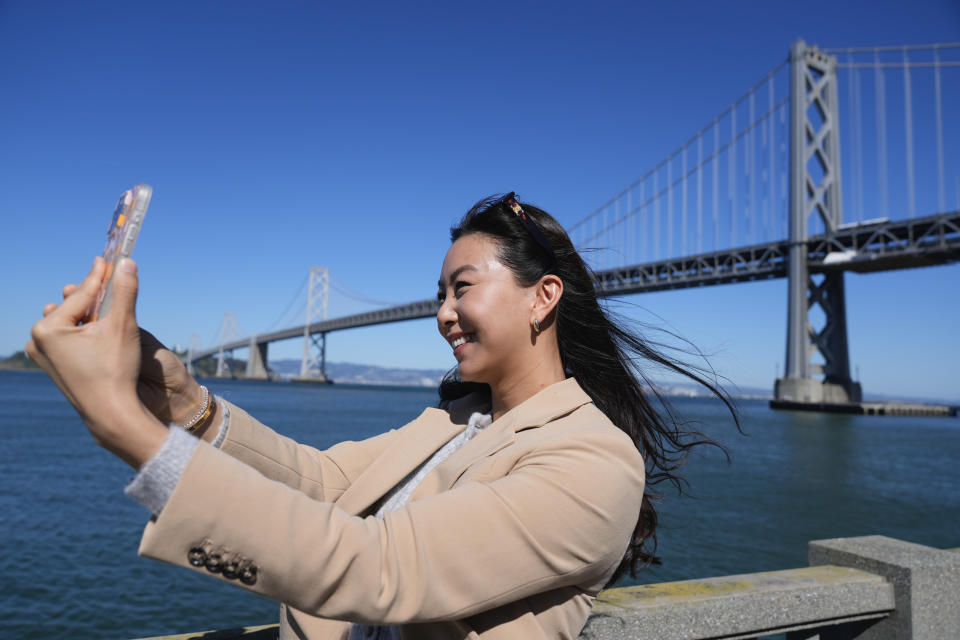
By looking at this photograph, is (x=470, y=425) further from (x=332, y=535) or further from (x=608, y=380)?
(x=332, y=535)

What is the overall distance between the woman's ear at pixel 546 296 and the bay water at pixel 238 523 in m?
0.43

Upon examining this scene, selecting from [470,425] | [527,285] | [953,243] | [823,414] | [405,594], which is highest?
[953,243]

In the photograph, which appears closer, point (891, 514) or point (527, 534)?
point (527, 534)

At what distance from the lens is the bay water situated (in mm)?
4633

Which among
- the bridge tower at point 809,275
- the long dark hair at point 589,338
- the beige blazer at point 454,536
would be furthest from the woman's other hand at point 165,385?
the bridge tower at point 809,275

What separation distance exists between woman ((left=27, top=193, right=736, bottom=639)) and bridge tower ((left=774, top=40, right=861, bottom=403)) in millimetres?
29430

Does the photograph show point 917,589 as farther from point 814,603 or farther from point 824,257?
point 824,257

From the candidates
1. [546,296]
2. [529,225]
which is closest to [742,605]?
[546,296]

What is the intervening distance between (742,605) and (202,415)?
4.00 ft

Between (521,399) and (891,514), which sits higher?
(521,399)

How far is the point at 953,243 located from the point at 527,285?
3037 cm

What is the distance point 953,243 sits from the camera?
25.1m

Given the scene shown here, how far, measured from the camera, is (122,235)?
0.59 meters

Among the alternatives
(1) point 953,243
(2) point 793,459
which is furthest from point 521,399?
(1) point 953,243
